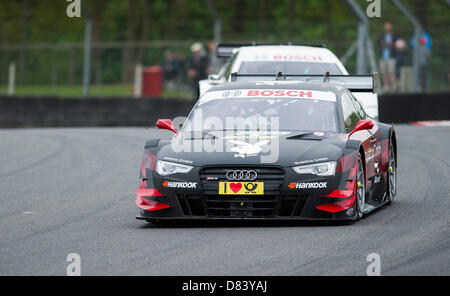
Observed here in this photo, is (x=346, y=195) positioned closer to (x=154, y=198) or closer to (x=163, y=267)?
(x=154, y=198)

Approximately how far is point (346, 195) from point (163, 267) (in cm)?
254

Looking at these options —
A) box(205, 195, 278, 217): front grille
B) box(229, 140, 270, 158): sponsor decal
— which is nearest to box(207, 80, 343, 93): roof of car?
box(229, 140, 270, 158): sponsor decal

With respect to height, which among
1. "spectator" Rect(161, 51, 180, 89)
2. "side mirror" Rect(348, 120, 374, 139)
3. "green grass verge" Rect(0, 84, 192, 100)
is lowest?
"green grass verge" Rect(0, 84, 192, 100)

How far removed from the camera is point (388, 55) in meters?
29.5

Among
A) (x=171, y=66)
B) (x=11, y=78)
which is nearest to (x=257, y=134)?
(x=171, y=66)

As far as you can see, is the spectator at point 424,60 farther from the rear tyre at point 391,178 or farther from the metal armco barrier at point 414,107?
the rear tyre at point 391,178

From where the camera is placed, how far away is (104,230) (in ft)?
32.7

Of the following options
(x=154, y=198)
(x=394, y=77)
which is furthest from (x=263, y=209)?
(x=394, y=77)

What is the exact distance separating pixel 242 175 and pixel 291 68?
26.0 ft

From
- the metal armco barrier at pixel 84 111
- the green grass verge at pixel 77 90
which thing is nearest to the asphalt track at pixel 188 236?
the metal armco barrier at pixel 84 111

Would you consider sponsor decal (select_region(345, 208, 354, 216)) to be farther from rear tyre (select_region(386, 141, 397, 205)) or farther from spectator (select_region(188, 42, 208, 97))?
spectator (select_region(188, 42, 208, 97))

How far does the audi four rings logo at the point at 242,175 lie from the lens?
980cm

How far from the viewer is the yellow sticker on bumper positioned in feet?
32.1

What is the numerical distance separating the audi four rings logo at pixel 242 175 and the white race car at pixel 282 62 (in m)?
7.41
